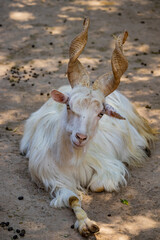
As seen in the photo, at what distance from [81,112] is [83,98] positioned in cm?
15

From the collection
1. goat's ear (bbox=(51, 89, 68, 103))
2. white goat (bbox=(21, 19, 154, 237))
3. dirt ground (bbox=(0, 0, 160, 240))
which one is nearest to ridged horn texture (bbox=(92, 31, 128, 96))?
white goat (bbox=(21, 19, 154, 237))

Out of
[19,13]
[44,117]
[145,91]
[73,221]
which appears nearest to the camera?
Result: [73,221]

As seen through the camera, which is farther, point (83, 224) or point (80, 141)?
point (80, 141)

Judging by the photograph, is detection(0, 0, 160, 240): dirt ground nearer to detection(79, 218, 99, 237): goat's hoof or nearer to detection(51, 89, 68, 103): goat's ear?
detection(79, 218, 99, 237): goat's hoof

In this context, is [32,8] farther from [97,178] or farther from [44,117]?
[97,178]

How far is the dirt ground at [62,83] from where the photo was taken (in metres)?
4.84

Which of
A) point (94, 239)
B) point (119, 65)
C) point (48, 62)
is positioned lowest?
point (48, 62)

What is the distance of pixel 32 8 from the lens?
11.8 meters

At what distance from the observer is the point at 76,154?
17.3 ft

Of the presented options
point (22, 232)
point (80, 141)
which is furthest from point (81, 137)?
point (22, 232)

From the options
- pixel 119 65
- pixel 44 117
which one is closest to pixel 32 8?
pixel 44 117

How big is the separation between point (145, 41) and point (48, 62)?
8.13ft

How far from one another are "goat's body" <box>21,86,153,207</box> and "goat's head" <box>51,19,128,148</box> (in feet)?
1.03

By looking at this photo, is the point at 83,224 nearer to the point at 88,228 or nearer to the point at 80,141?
the point at 88,228
